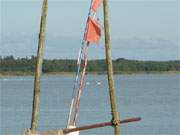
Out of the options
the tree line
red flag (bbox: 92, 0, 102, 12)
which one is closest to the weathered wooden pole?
red flag (bbox: 92, 0, 102, 12)

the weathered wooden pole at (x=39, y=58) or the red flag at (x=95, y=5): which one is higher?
the red flag at (x=95, y=5)

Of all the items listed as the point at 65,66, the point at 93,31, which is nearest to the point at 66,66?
the point at 65,66

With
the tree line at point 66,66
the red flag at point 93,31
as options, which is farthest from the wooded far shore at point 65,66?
the red flag at point 93,31

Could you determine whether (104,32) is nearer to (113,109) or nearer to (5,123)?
(113,109)

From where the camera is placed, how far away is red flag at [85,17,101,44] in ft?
56.6

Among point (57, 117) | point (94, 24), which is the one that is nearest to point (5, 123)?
point (57, 117)

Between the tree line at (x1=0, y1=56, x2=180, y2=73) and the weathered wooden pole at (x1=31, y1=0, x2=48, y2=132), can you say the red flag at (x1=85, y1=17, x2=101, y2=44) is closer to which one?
the weathered wooden pole at (x1=31, y1=0, x2=48, y2=132)

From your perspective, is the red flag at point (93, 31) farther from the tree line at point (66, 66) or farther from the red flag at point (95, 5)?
the tree line at point (66, 66)

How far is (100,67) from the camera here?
13562cm

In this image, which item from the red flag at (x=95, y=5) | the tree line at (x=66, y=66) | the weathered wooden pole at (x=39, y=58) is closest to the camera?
the weathered wooden pole at (x=39, y=58)

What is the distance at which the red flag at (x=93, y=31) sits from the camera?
1724 cm

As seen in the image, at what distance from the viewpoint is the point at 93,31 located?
17.3 m

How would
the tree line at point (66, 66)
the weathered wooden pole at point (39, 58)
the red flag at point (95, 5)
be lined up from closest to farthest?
the weathered wooden pole at point (39, 58) < the red flag at point (95, 5) < the tree line at point (66, 66)

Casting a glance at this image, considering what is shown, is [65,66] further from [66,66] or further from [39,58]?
[39,58]
